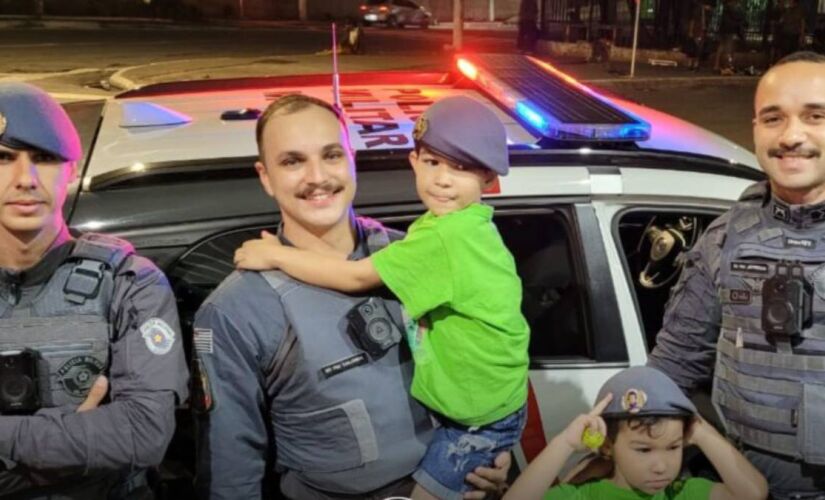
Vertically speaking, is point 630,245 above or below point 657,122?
below

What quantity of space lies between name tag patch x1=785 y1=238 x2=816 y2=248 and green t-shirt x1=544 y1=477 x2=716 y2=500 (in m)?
0.60

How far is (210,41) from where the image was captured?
23.9 meters

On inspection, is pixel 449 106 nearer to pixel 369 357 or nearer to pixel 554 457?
pixel 369 357

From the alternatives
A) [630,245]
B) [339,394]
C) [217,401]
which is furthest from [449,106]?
[630,245]

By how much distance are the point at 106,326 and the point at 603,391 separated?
1147 mm

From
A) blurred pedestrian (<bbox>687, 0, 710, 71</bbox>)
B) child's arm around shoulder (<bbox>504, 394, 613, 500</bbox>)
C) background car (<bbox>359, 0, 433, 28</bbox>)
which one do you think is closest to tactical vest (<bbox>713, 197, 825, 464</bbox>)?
child's arm around shoulder (<bbox>504, 394, 613, 500</bbox>)

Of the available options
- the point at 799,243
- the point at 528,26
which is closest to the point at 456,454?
the point at 799,243

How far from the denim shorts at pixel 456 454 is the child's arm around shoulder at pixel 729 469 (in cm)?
46

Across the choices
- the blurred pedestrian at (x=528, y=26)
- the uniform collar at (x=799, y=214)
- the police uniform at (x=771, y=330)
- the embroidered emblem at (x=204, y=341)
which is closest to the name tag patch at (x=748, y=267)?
the police uniform at (x=771, y=330)

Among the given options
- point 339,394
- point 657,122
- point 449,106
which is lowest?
point 339,394

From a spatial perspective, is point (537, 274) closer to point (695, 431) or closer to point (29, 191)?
point (695, 431)

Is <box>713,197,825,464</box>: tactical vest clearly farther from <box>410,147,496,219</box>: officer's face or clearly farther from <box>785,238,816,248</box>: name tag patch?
<box>410,147,496,219</box>: officer's face

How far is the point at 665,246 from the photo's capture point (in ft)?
9.19

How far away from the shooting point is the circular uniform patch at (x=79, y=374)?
5.85 feet
